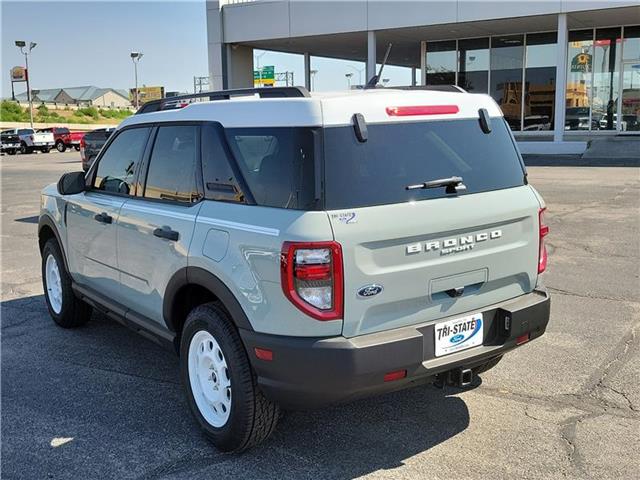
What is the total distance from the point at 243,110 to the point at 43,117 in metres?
77.8

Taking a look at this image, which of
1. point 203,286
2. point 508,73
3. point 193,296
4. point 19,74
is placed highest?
point 19,74

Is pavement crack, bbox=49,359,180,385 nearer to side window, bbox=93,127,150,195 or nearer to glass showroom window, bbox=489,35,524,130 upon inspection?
side window, bbox=93,127,150,195

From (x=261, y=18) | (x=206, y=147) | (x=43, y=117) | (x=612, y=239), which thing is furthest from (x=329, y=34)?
(x=43, y=117)

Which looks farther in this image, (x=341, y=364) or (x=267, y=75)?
(x=267, y=75)

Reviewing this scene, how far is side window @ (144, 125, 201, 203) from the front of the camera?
12.5 ft

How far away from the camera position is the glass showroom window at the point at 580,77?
82.5 ft

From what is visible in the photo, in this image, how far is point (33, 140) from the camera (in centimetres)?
4253

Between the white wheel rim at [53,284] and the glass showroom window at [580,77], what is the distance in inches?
931

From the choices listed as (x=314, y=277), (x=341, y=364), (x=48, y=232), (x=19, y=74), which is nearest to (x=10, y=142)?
(x=19, y=74)

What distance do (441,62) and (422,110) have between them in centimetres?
2602

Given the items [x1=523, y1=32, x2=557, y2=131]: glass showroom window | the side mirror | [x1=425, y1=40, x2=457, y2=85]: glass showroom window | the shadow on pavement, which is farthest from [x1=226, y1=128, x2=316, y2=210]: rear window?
[x1=425, y1=40, x2=457, y2=85]: glass showroom window

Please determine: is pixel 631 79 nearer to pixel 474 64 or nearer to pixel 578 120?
pixel 578 120

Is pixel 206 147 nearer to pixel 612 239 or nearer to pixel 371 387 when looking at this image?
pixel 371 387

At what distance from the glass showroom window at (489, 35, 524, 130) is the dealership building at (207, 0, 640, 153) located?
0.13 feet
